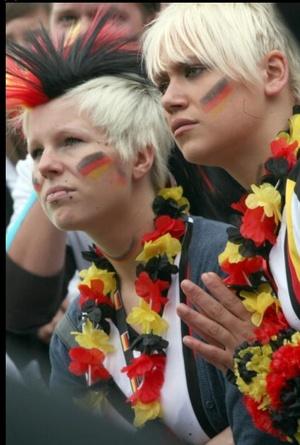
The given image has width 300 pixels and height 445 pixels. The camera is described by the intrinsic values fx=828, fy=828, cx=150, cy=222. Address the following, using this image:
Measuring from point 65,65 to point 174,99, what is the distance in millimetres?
473

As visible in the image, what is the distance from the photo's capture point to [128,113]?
2.30m

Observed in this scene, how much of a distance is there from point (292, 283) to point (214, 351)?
1.02 ft

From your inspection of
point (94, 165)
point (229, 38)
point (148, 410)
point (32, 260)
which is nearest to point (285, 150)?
point (229, 38)

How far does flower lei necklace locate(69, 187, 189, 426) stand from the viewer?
2094 millimetres

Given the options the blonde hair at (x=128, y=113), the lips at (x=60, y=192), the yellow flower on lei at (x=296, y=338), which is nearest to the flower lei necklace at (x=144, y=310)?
the blonde hair at (x=128, y=113)

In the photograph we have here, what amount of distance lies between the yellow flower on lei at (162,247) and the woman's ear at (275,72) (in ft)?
1.63

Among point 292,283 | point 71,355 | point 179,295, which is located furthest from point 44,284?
point 292,283

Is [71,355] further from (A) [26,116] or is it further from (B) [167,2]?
(B) [167,2]

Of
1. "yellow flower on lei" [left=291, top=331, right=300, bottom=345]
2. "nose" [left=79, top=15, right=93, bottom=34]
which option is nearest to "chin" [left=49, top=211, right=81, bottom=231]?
"nose" [left=79, top=15, right=93, bottom=34]

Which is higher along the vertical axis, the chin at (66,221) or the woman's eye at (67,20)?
the woman's eye at (67,20)

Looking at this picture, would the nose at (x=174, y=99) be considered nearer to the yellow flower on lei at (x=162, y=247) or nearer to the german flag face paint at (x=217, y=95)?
the german flag face paint at (x=217, y=95)

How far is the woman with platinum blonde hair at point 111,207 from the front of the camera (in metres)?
2.15

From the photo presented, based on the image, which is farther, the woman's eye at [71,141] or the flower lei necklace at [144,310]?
the woman's eye at [71,141]

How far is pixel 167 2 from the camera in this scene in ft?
7.57
